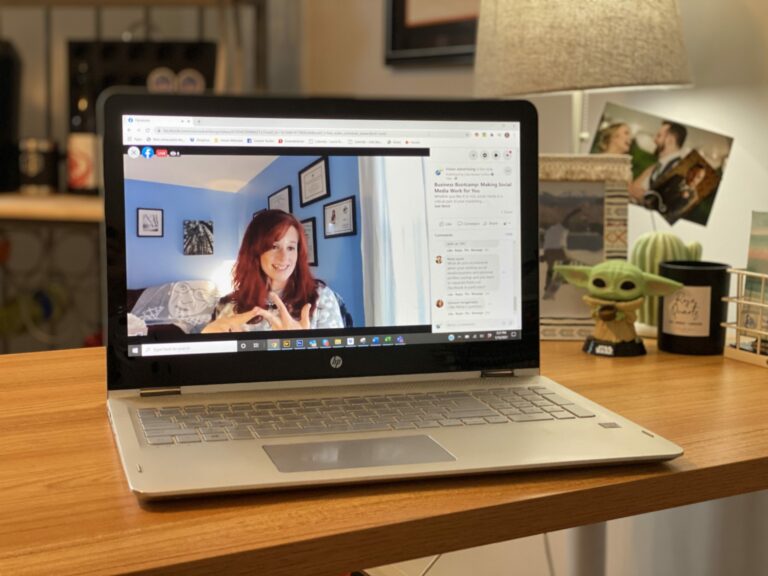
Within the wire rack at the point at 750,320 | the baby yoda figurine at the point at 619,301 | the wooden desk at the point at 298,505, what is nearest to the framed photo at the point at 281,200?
the wooden desk at the point at 298,505

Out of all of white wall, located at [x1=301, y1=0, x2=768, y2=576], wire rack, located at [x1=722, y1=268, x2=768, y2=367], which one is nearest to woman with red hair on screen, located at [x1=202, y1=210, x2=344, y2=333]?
wire rack, located at [x1=722, y1=268, x2=768, y2=367]

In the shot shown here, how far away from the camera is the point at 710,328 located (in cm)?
118

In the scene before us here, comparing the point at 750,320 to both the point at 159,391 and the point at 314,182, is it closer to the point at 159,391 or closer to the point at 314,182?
the point at 314,182

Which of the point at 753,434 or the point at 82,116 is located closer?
the point at 753,434

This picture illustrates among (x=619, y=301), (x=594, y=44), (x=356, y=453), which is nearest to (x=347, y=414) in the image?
(x=356, y=453)

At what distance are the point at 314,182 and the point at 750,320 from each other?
555 millimetres

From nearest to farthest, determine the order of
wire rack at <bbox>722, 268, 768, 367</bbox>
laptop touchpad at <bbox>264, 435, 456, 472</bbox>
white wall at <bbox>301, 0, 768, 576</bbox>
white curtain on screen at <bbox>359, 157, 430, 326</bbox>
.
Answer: laptop touchpad at <bbox>264, 435, 456, 472</bbox>
white curtain on screen at <bbox>359, 157, 430, 326</bbox>
wire rack at <bbox>722, 268, 768, 367</bbox>
white wall at <bbox>301, 0, 768, 576</bbox>

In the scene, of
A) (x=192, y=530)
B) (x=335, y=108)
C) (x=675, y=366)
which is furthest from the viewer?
(x=675, y=366)

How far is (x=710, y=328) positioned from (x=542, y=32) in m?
0.44

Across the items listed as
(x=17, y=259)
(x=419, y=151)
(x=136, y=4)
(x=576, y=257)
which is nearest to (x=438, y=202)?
(x=419, y=151)

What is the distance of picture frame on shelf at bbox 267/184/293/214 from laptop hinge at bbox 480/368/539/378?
252mm

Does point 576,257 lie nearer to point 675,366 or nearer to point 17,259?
point 675,366

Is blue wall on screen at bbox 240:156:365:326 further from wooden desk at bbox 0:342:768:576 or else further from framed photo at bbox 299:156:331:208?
wooden desk at bbox 0:342:768:576

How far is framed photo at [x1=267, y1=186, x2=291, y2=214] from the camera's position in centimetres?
94
